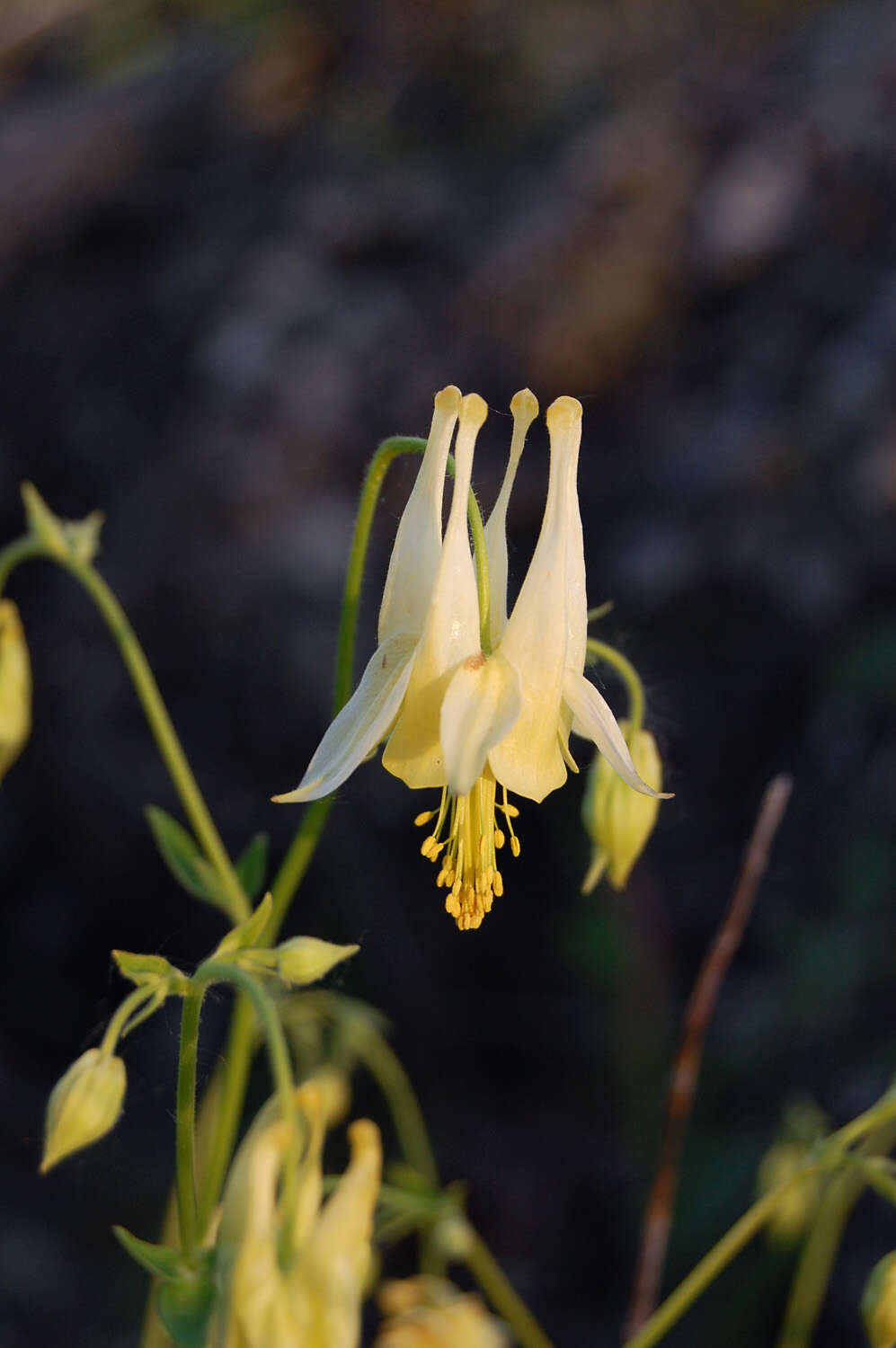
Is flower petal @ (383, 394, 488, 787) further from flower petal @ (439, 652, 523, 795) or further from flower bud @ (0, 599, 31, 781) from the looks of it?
flower bud @ (0, 599, 31, 781)

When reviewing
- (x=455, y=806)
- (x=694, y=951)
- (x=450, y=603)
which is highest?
(x=450, y=603)

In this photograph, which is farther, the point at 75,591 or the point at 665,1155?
the point at 75,591

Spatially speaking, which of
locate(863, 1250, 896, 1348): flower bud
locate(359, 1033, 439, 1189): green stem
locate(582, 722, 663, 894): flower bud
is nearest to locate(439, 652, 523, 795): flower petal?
locate(582, 722, 663, 894): flower bud

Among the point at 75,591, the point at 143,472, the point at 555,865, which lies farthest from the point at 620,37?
the point at 555,865

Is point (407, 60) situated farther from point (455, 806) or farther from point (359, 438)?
point (455, 806)

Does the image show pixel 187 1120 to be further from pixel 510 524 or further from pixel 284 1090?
pixel 510 524

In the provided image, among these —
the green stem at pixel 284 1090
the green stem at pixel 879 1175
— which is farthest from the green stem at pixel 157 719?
the green stem at pixel 879 1175

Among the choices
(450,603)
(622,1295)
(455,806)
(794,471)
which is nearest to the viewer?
(450,603)
